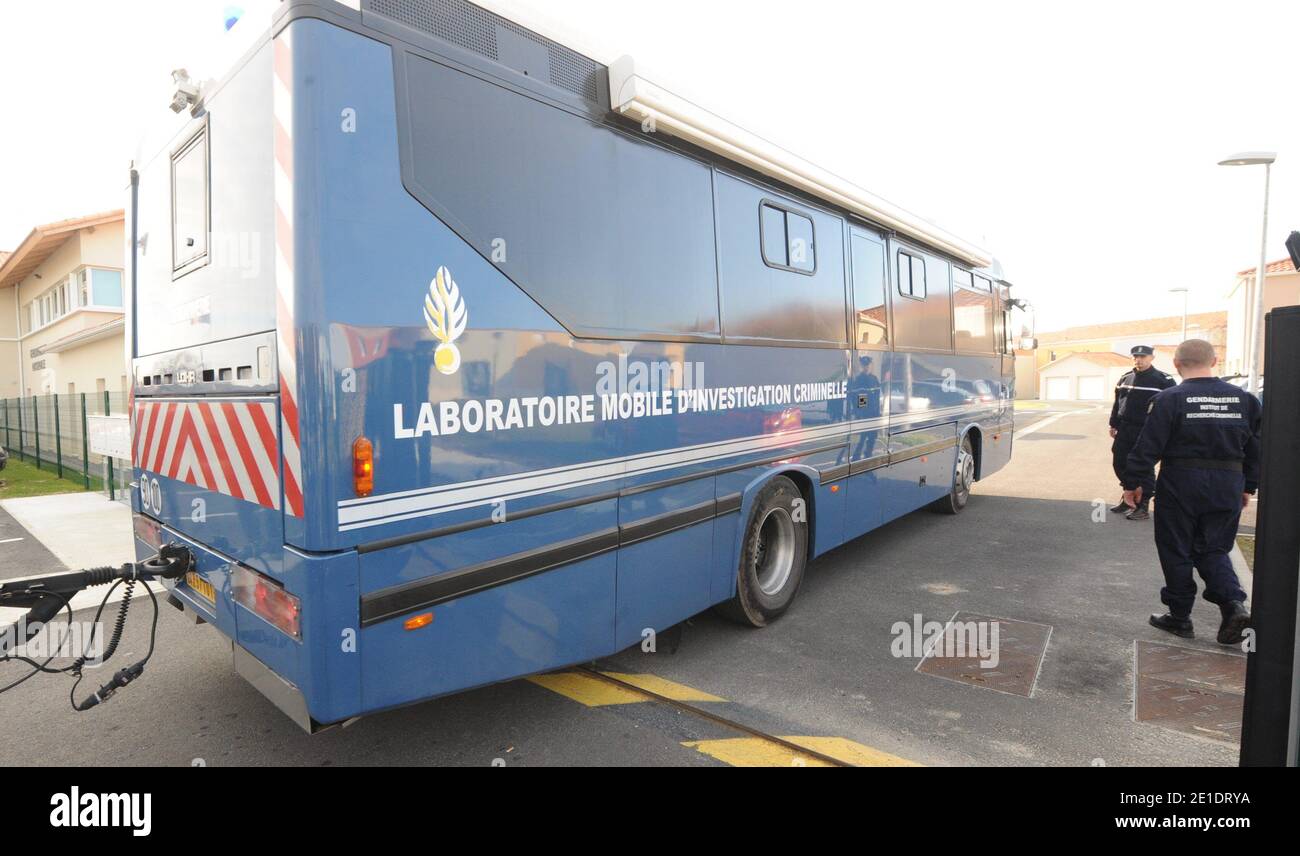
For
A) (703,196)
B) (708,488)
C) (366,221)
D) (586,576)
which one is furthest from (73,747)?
(703,196)

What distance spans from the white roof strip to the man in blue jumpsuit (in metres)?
2.41

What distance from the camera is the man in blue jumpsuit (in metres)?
4.40

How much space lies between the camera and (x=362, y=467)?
8.16ft

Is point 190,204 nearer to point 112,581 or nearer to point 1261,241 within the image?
point 112,581

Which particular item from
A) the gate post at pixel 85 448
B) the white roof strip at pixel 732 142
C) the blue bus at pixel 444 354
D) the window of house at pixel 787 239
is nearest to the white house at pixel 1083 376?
the white roof strip at pixel 732 142

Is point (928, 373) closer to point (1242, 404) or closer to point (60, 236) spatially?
point (1242, 404)

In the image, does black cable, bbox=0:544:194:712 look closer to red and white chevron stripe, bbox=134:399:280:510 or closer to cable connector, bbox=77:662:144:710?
cable connector, bbox=77:662:144:710

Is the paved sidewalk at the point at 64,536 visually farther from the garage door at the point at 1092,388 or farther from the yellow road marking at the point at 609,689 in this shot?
the garage door at the point at 1092,388

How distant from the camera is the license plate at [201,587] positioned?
3207 mm

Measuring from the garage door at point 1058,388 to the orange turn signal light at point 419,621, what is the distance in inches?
2617

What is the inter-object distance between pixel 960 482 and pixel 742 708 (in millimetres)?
6047

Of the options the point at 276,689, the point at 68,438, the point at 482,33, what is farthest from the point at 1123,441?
the point at 68,438
